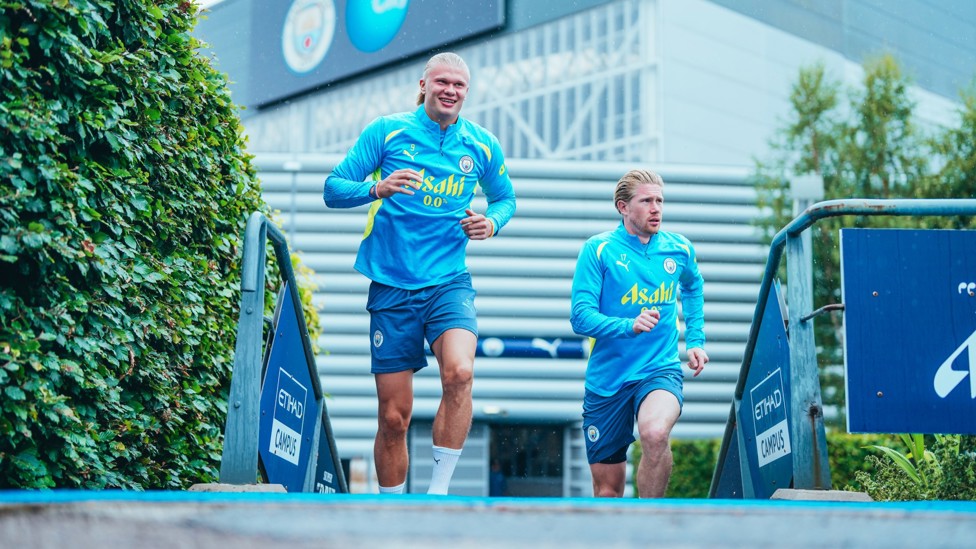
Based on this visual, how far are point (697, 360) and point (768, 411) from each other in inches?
19.7

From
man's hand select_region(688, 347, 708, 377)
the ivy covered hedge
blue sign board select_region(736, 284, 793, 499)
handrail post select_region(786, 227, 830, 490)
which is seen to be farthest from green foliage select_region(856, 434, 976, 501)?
the ivy covered hedge

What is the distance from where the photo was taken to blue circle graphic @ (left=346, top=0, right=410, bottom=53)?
2527 centimetres

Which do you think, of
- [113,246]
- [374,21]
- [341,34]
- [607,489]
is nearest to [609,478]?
[607,489]

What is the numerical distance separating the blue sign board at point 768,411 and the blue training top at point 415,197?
4.43 ft

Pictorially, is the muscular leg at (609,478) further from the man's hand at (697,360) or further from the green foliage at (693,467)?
the green foliage at (693,467)

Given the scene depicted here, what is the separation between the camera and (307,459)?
5.15 meters

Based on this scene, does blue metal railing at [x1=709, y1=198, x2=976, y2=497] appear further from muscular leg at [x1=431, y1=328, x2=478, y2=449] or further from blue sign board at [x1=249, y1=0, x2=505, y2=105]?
blue sign board at [x1=249, y1=0, x2=505, y2=105]

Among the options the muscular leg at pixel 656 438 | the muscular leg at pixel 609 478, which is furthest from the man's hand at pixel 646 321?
the muscular leg at pixel 609 478

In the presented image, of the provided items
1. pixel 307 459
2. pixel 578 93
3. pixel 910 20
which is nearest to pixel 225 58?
pixel 578 93

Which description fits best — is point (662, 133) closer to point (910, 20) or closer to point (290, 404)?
point (290, 404)

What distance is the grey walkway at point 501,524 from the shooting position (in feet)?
7.63

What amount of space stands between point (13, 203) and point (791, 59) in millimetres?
25659

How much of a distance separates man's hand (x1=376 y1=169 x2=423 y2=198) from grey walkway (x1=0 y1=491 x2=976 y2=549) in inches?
89.8

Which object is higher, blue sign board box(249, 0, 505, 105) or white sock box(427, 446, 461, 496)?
blue sign board box(249, 0, 505, 105)
